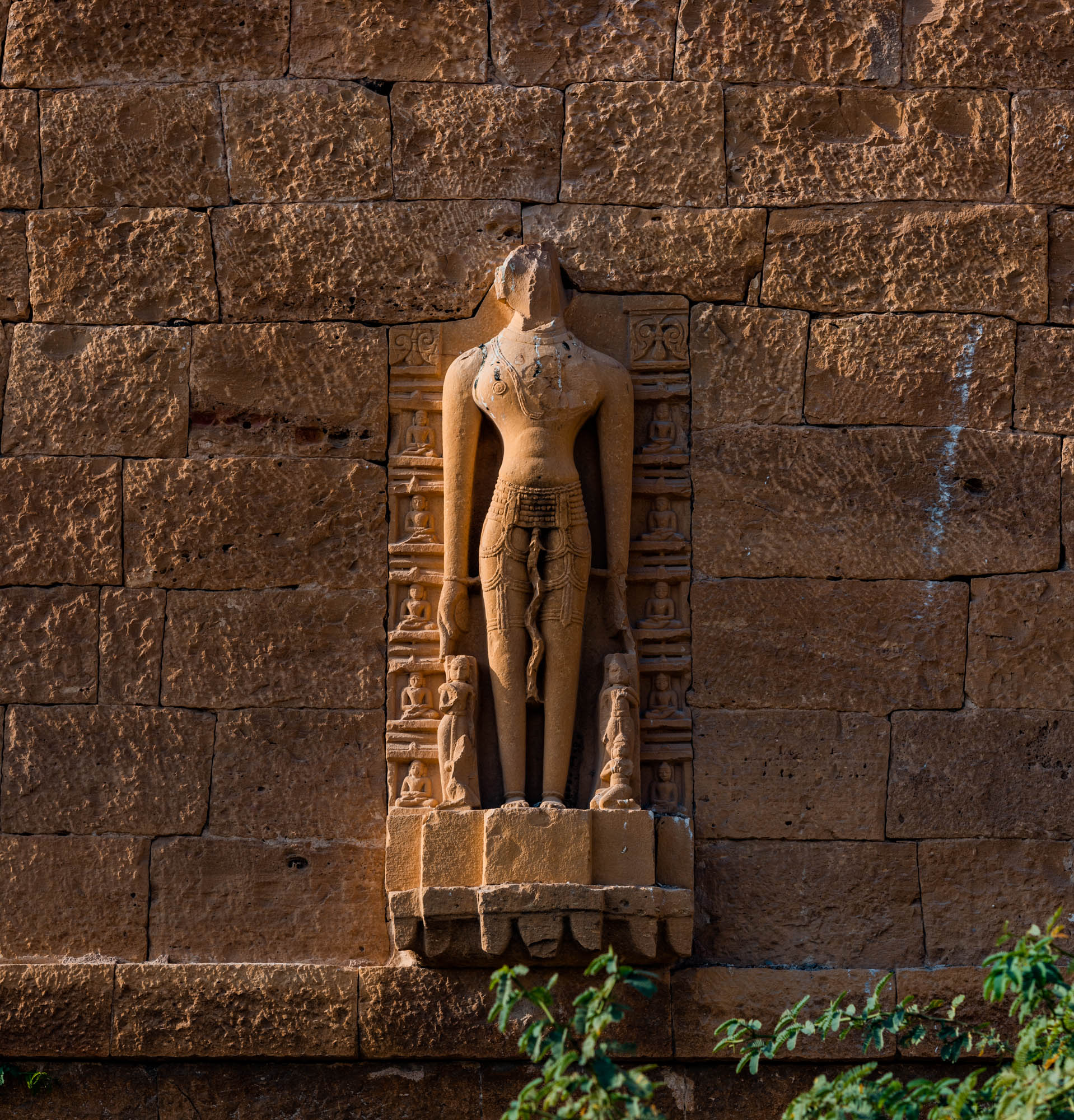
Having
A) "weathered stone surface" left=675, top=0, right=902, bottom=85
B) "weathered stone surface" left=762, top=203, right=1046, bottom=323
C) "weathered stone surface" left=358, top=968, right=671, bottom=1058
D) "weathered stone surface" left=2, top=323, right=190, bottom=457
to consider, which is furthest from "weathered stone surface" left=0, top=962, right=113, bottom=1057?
"weathered stone surface" left=675, top=0, right=902, bottom=85

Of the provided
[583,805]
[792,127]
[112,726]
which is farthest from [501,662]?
[792,127]

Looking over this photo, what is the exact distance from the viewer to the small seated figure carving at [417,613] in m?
5.71

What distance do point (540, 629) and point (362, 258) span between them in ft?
5.10

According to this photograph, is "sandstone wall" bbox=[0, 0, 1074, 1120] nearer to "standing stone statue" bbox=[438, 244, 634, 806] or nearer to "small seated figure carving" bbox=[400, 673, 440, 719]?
"small seated figure carving" bbox=[400, 673, 440, 719]

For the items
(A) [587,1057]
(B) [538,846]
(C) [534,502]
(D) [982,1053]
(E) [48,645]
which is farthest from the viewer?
(E) [48,645]

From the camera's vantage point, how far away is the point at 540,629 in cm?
555

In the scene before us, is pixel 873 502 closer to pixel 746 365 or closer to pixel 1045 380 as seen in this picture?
pixel 746 365

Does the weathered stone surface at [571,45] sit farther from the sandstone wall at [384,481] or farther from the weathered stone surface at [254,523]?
the weathered stone surface at [254,523]

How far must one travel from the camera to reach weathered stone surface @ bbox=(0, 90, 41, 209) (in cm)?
606

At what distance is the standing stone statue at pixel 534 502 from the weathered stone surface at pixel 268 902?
2.06 ft

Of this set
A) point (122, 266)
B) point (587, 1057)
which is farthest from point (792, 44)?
point (587, 1057)

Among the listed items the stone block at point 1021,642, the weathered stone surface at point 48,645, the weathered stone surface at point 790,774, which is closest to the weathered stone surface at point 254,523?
the weathered stone surface at point 48,645

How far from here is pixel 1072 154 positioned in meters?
6.05

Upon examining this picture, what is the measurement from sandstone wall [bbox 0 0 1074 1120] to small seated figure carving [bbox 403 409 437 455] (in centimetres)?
14
